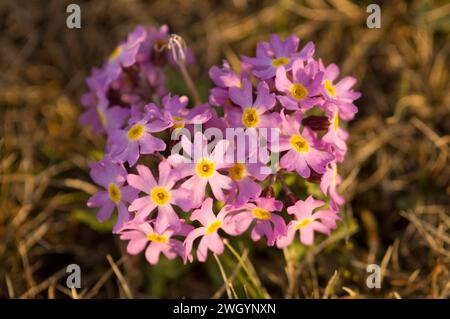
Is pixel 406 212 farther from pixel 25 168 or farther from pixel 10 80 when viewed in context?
pixel 10 80

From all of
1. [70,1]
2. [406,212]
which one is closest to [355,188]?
[406,212]

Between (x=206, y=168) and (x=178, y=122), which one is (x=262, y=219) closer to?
(x=206, y=168)

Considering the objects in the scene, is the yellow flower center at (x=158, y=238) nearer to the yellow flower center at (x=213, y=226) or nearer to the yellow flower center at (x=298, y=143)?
the yellow flower center at (x=213, y=226)

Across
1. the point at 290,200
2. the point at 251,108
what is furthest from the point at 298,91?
the point at 290,200

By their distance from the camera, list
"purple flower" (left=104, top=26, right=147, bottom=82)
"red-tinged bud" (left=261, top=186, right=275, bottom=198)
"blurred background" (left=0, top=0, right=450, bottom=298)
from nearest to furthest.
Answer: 1. "red-tinged bud" (left=261, top=186, right=275, bottom=198)
2. "purple flower" (left=104, top=26, right=147, bottom=82)
3. "blurred background" (left=0, top=0, right=450, bottom=298)

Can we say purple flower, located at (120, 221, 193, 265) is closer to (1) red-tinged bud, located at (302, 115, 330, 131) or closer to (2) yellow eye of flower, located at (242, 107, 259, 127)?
(2) yellow eye of flower, located at (242, 107, 259, 127)

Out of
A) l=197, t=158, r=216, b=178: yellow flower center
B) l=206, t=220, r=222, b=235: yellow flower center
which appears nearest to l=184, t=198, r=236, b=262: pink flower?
l=206, t=220, r=222, b=235: yellow flower center

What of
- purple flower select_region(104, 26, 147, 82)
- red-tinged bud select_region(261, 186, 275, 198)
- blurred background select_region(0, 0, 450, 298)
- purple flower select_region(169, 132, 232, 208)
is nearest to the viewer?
purple flower select_region(169, 132, 232, 208)

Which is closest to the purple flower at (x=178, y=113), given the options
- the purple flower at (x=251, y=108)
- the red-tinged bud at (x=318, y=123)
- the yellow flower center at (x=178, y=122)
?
the yellow flower center at (x=178, y=122)
